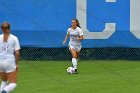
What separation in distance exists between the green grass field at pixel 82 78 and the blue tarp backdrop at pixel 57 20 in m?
0.88

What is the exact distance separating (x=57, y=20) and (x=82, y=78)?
236 inches

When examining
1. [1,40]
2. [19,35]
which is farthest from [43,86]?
[19,35]

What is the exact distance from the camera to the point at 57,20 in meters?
22.4

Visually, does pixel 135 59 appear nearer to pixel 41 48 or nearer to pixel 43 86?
pixel 41 48

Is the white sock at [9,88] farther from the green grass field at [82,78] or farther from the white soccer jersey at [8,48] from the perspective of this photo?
the green grass field at [82,78]

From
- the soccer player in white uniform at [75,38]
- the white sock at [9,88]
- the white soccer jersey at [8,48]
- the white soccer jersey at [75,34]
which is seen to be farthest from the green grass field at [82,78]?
the white soccer jersey at [8,48]

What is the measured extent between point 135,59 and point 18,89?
9525mm

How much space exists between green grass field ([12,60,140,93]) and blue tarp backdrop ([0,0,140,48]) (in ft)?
2.89

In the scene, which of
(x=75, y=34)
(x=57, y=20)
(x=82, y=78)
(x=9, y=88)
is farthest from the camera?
(x=57, y=20)

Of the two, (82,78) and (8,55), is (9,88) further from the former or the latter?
(82,78)

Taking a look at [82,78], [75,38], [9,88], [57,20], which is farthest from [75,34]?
[9,88]

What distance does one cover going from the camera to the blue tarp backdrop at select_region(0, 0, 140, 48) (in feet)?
73.0

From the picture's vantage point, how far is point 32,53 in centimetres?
2294

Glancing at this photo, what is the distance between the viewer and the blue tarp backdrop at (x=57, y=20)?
22.2 m
